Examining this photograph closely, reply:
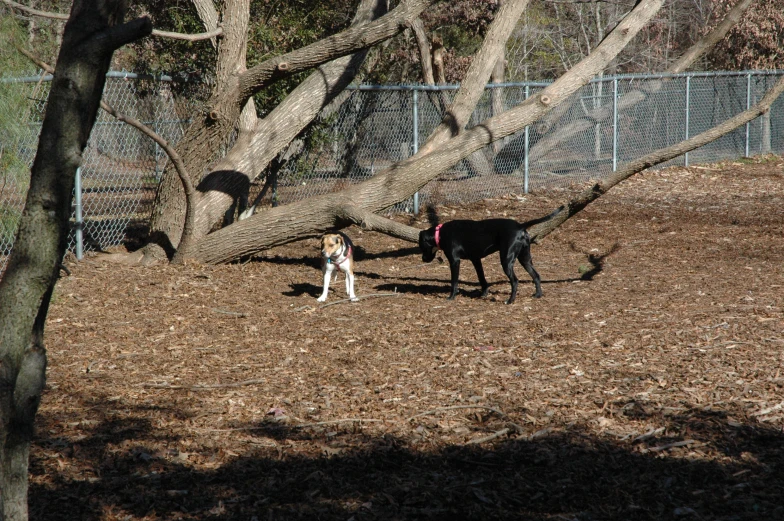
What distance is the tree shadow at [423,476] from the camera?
354 centimetres

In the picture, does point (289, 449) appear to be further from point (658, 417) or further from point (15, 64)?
point (15, 64)

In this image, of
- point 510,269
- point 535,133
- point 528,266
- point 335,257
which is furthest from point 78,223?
point 535,133

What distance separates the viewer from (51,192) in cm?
243

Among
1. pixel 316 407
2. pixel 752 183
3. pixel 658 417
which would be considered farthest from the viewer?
pixel 752 183

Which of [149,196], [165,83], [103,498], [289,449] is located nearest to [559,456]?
[289,449]

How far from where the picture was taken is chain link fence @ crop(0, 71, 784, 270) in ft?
32.0

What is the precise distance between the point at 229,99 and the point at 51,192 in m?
6.61

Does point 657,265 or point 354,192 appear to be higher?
point 354,192

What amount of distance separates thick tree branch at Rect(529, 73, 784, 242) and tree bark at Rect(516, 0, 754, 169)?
24.4ft

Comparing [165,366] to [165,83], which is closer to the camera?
[165,366]

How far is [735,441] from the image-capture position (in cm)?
426

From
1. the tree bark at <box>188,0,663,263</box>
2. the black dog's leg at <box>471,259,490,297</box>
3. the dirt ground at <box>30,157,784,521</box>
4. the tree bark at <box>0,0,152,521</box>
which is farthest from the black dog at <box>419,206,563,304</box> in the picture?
the tree bark at <box>0,0,152,521</box>

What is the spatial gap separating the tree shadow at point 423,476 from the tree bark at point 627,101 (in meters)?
12.7

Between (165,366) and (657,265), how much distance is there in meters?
5.90
